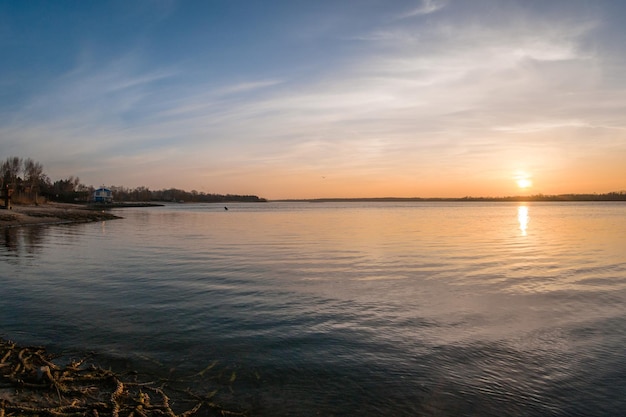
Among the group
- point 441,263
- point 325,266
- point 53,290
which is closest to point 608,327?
point 441,263

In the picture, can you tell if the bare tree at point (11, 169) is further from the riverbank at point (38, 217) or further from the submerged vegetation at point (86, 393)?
the submerged vegetation at point (86, 393)

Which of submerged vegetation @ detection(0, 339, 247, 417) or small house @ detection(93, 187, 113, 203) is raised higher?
small house @ detection(93, 187, 113, 203)

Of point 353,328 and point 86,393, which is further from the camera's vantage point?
point 353,328

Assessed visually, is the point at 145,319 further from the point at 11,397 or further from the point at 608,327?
the point at 608,327

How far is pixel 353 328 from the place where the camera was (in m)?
12.0

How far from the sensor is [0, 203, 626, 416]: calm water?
799cm

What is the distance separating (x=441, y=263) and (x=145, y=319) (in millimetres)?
17105

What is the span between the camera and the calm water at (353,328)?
799 cm

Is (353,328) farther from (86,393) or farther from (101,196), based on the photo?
(101,196)

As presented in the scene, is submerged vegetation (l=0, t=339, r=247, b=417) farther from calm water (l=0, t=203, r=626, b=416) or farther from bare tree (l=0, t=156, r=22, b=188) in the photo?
bare tree (l=0, t=156, r=22, b=188)

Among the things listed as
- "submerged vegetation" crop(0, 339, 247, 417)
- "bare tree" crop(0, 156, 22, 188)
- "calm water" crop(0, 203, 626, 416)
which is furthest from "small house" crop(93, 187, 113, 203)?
"submerged vegetation" crop(0, 339, 247, 417)

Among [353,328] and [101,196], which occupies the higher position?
[101,196]

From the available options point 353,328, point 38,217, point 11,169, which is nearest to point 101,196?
point 11,169

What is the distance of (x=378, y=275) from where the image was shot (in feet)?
67.4
